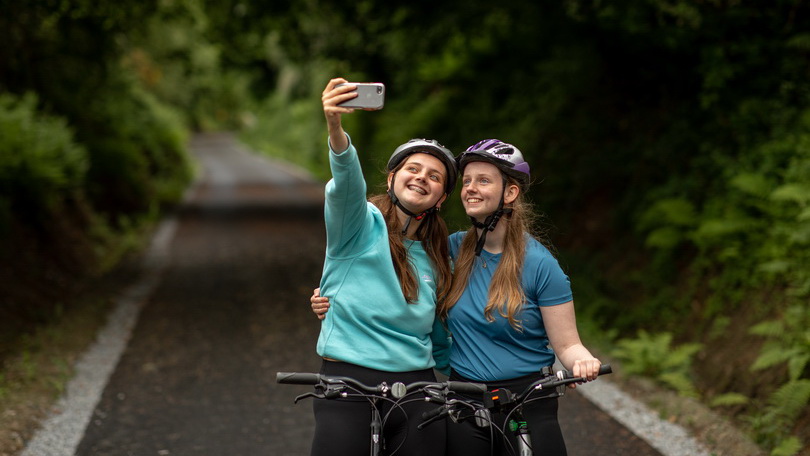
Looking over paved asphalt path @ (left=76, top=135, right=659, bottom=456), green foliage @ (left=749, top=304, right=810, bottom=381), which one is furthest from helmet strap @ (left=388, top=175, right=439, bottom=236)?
green foliage @ (left=749, top=304, right=810, bottom=381)

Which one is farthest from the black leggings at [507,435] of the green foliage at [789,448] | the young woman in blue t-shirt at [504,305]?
the green foliage at [789,448]

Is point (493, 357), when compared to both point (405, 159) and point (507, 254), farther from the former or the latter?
point (405, 159)

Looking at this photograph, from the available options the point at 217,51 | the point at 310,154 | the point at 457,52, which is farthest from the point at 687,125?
the point at 310,154

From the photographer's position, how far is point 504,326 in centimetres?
337

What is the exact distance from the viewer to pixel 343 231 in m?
3.28

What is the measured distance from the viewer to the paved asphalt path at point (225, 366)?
6.07 metres

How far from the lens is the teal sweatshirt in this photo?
3238 mm

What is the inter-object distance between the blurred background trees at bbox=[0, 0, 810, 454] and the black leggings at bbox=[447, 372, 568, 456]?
1.01 meters

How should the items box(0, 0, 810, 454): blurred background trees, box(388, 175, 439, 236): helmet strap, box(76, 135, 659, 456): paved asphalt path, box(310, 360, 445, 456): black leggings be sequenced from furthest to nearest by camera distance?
1. box(0, 0, 810, 454): blurred background trees
2. box(76, 135, 659, 456): paved asphalt path
3. box(388, 175, 439, 236): helmet strap
4. box(310, 360, 445, 456): black leggings

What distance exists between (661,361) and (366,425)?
487 cm

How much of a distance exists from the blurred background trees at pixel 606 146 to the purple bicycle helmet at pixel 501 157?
2.18 feet

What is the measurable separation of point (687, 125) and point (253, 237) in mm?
9386

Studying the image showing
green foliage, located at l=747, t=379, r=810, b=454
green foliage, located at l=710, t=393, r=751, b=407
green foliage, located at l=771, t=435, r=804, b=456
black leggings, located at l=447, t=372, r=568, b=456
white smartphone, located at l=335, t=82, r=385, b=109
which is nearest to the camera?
white smartphone, located at l=335, t=82, r=385, b=109

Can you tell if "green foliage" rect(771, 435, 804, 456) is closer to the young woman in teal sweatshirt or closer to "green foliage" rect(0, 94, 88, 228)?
the young woman in teal sweatshirt
